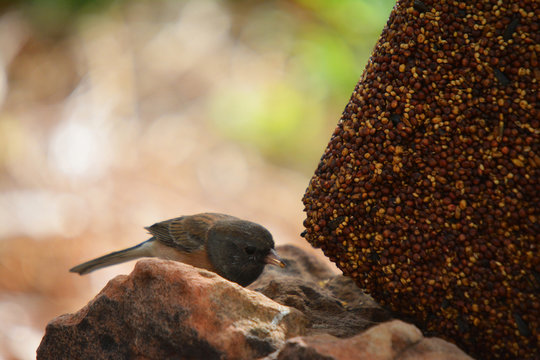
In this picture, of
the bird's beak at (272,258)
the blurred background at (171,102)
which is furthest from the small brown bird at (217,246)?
the blurred background at (171,102)

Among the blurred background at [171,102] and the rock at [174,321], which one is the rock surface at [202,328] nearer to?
the rock at [174,321]

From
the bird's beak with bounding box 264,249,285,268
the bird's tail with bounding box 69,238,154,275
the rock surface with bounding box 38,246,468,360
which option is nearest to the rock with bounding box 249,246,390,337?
the rock surface with bounding box 38,246,468,360

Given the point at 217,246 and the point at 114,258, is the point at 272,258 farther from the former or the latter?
the point at 114,258

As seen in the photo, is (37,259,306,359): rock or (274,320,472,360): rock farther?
(37,259,306,359): rock

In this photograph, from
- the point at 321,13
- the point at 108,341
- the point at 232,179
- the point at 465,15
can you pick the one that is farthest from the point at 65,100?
the point at 465,15

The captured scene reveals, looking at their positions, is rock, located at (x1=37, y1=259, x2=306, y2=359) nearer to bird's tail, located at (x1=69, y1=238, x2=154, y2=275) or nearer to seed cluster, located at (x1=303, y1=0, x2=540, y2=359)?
seed cluster, located at (x1=303, y1=0, x2=540, y2=359)

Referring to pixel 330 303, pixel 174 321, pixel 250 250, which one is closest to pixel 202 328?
pixel 174 321

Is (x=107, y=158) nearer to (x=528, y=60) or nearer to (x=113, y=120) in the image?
(x=113, y=120)

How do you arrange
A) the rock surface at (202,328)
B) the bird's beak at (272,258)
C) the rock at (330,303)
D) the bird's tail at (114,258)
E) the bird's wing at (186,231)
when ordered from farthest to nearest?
the bird's tail at (114,258) < the bird's wing at (186,231) < the bird's beak at (272,258) < the rock at (330,303) < the rock surface at (202,328)
